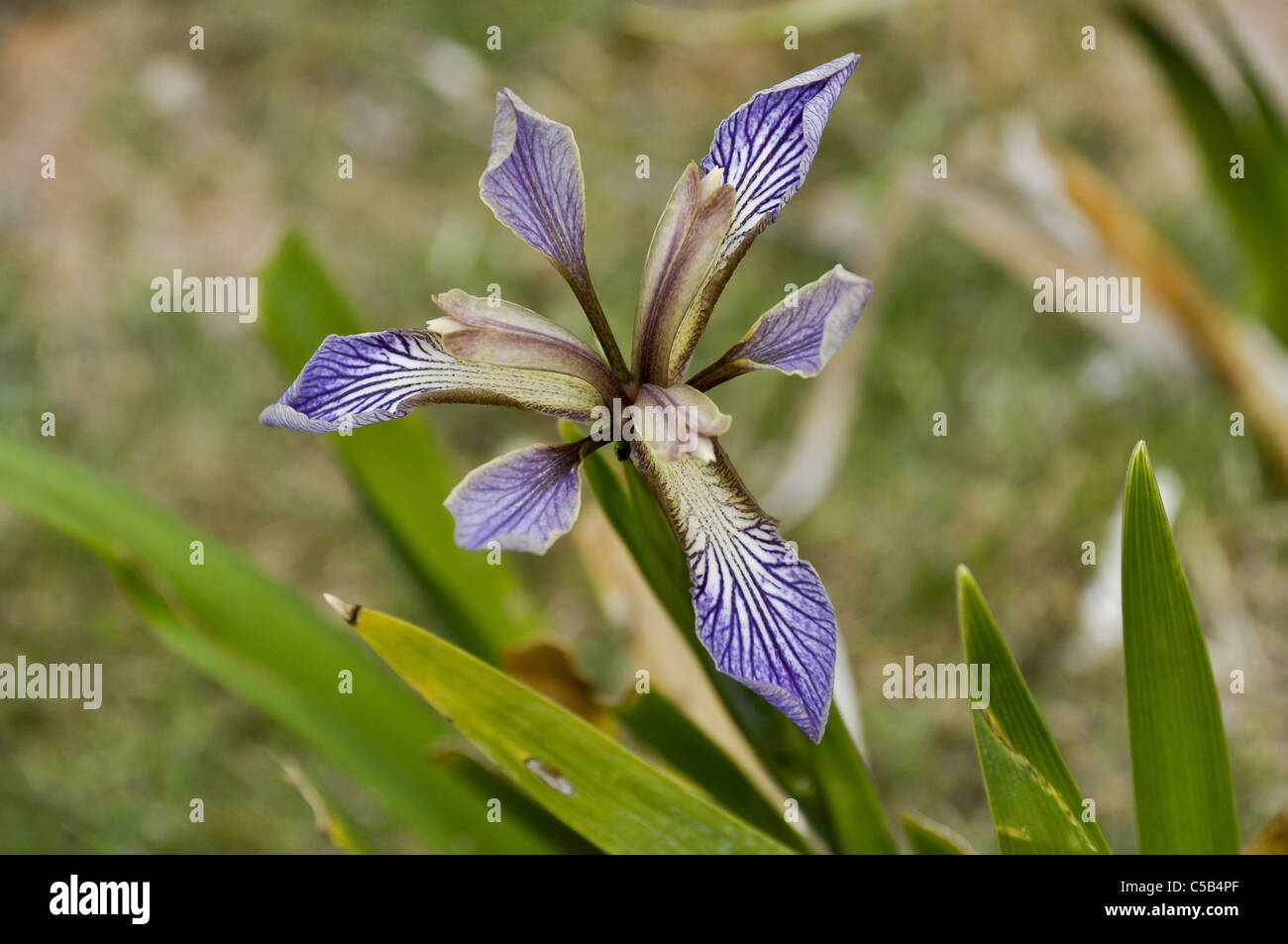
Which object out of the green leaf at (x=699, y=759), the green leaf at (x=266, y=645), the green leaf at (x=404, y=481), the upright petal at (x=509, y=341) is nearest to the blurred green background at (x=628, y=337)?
the green leaf at (x=404, y=481)

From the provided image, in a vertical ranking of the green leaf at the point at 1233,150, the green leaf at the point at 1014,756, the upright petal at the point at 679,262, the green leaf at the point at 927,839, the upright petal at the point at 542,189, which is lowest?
the green leaf at the point at 927,839

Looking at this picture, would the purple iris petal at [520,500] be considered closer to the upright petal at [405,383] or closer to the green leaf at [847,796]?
the upright petal at [405,383]

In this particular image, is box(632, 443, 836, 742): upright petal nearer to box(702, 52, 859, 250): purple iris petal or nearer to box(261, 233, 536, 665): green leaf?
A: box(702, 52, 859, 250): purple iris petal

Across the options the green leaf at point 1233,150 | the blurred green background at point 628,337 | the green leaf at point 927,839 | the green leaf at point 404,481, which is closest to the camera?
the green leaf at point 927,839

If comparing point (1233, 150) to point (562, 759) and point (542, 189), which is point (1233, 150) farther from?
point (562, 759)

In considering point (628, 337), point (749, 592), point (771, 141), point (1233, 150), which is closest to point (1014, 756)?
point (749, 592)

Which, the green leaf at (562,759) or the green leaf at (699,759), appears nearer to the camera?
the green leaf at (562,759)

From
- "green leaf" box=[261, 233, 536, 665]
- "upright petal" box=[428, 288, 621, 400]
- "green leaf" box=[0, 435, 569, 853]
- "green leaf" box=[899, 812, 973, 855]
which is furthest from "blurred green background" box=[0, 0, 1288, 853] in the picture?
"upright petal" box=[428, 288, 621, 400]
